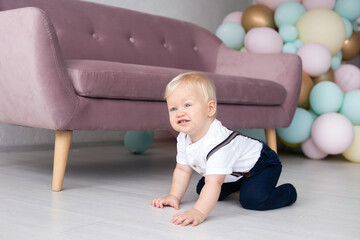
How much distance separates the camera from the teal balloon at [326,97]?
8.96 ft

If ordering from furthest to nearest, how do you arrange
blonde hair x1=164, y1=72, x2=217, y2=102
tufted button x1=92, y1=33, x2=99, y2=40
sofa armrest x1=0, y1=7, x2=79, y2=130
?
tufted button x1=92, y1=33, x2=99, y2=40 < sofa armrest x1=0, y1=7, x2=79, y2=130 < blonde hair x1=164, y1=72, x2=217, y2=102

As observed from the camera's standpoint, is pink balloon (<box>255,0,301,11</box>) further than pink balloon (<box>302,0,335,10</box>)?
Yes

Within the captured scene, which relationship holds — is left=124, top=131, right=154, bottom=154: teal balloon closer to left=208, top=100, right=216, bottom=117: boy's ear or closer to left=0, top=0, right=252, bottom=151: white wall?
left=0, top=0, right=252, bottom=151: white wall

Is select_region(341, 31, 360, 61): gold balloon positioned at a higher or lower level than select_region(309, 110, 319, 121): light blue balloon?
higher

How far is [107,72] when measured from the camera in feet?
5.45

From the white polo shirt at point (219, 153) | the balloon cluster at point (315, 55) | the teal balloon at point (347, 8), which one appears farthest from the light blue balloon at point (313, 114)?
the white polo shirt at point (219, 153)

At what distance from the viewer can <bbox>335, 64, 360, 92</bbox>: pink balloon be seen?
118 inches

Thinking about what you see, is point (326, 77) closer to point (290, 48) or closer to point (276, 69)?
point (290, 48)

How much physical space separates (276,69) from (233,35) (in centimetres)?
68

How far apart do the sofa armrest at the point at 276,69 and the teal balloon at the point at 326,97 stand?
28 cm

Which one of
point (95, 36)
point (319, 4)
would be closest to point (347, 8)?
point (319, 4)

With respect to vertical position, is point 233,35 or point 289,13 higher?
point 289,13

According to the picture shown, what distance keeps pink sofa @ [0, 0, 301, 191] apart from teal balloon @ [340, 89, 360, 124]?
17.2 inches

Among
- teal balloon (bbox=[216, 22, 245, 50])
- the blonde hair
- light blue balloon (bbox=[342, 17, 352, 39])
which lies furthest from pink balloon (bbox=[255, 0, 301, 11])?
the blonde hair
